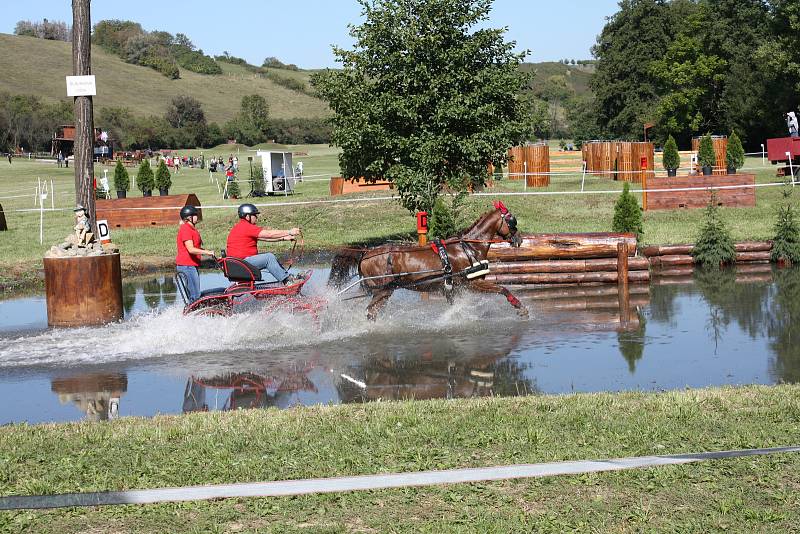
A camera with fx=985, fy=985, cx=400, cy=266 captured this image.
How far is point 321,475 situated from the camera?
6.64 metres

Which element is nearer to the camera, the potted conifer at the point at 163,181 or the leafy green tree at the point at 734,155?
the leafy green tree at the point at 734,155

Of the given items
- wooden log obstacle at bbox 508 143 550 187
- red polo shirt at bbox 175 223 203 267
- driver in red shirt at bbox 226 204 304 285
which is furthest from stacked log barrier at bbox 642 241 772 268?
wooden log obstacle at bbox 508 143 550 187

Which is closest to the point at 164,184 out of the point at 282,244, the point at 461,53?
the point at 282,244

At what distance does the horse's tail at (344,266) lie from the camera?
598 inches

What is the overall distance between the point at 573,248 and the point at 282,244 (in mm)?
10498

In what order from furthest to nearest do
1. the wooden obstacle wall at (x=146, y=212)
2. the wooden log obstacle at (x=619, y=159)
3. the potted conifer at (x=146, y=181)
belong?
the potted conifer at (x=146, y=181) < the wooden log obstacle at (x=619, y=159) < the wooden obstacle wall at (x=146, y=212)

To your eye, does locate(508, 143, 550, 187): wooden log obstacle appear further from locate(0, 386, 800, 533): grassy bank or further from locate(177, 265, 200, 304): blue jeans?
locate(0, 386, 800, 533): grassy bank

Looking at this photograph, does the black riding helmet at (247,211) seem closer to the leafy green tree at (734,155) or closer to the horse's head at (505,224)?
the horse's head at (505,224)

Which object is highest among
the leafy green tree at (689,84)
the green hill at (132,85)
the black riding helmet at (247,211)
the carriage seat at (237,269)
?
the green hill at (132,85)

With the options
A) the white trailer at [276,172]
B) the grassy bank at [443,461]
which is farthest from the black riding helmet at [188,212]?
the white trailer at [276,172]

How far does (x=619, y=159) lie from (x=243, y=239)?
2714 cm

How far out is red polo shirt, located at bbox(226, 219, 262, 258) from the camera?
13.8m

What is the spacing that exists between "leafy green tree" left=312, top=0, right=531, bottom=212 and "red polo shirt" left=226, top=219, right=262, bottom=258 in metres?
9.48

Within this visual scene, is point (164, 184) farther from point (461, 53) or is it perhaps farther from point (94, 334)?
point (94, 334)
